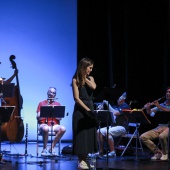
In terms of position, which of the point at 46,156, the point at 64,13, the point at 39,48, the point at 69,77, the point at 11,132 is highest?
the point at 64,13

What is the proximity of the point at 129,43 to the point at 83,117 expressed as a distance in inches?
167

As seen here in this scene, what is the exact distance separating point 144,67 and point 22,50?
2794 mm

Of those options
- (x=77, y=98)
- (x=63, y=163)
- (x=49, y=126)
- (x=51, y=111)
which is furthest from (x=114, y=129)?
(x=77, y=98)

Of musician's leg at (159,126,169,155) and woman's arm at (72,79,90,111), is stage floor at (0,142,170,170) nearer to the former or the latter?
musician's leg at (159,126,169,155)

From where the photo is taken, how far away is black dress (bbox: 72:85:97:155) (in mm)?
5977

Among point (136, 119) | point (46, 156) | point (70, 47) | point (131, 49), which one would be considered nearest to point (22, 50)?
point (70, 47)

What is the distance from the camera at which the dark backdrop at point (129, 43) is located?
31.7 ft

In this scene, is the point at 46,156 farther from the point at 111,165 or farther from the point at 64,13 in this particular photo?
the point at 64,13

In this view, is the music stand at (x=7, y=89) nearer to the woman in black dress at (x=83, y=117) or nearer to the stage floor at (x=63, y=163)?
the stage floor at (x=63, y=163)

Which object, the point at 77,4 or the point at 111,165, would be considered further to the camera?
the point at 77,4

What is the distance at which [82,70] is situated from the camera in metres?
5.94

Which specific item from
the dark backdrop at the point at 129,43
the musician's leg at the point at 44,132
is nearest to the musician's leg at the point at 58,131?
the musician's leg at the point at 44,132

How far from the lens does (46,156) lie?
8.05m

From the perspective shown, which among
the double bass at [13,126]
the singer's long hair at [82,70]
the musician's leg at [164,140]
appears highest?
the singer's long hair at [82,70]
